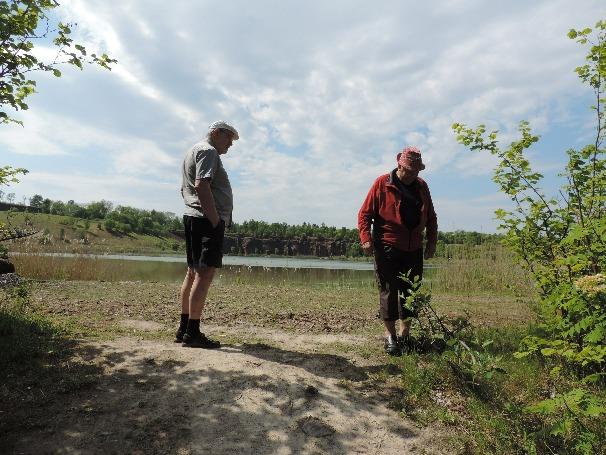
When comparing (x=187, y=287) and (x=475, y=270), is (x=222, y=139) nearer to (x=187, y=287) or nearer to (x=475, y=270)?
(x=187, y=287)

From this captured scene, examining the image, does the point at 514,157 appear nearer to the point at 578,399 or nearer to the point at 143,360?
the point at 578,399

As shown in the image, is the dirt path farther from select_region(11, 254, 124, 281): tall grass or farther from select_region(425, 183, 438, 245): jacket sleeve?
select_region(11, 254, 124, 281): tall grass

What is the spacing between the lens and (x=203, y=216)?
13.5 ft

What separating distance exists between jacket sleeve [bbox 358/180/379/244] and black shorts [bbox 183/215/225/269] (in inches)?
64.3

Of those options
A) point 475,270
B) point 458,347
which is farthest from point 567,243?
point 475,270

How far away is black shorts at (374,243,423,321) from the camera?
4496 millimetres

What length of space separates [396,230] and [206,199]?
7.16 ft

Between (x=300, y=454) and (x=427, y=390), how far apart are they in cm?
142

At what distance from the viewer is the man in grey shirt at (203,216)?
4012 mm

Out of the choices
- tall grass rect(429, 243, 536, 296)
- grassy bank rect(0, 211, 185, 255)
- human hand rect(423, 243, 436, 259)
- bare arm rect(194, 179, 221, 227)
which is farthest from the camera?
grassy bank rect(0, 211, 185, 255)

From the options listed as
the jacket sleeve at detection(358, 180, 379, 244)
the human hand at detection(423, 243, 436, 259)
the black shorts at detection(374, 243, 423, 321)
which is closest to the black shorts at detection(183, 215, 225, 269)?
the jacket sleeve at detection(358, 180, 379, 244)

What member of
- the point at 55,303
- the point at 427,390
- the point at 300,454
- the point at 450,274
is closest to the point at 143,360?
the point at 300,454

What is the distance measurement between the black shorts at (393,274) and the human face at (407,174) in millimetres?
818

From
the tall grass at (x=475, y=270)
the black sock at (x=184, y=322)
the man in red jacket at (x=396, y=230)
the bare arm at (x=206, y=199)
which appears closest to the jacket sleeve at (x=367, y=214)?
the man in red jacket at (x=396, y=230)
